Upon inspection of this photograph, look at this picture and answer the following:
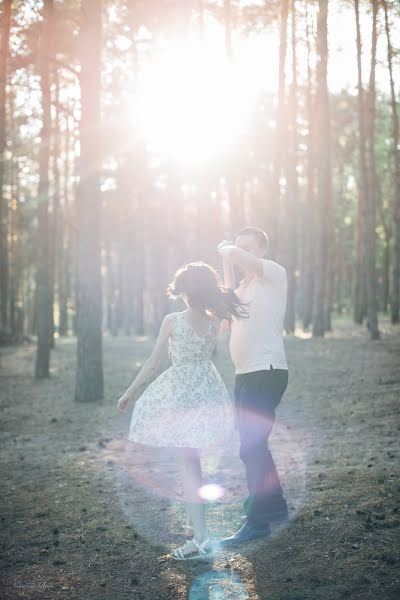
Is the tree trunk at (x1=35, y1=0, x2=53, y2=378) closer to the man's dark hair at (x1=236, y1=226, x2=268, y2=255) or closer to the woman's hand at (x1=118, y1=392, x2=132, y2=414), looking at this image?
the man's dark hair at (x1=236, y1=226, x2=268, y2=255)

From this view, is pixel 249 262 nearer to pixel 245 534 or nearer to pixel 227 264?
pixel 227 264

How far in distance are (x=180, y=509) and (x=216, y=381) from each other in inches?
74.8

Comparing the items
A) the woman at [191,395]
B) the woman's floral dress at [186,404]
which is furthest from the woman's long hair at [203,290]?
the woman's floral dress at [186,404]

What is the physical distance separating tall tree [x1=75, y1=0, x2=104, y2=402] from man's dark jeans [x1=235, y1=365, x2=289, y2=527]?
7.74m

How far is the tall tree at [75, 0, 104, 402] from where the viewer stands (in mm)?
13188

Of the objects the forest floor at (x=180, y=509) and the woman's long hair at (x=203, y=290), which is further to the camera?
the woman's long hair at (x=203, y=290)

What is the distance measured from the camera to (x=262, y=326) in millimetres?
5836

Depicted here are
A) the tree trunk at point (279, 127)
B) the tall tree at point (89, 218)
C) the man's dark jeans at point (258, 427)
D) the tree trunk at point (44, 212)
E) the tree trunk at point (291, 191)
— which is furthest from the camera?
the tree trunk at point (291, 191)

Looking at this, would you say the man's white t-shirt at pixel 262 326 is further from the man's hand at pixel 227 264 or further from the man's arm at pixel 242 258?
the man's hand at pixel 227 264

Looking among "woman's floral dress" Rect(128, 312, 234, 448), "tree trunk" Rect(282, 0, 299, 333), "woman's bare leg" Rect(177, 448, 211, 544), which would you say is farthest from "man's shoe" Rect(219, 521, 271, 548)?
"tree trunk" Rect(282, 0, 299, 333)

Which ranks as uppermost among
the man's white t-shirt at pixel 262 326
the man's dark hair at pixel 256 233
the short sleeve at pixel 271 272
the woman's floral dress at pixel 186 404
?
the man's dark hair at pixel 256 233

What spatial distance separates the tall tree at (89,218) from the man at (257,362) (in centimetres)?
773

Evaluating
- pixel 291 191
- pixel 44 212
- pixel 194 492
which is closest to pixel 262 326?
pixel 194 492

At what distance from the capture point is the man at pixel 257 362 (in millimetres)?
5797
